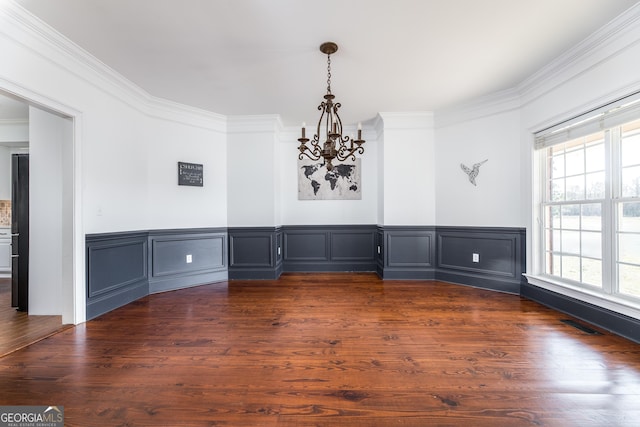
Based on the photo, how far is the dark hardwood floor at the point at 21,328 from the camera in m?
2.31

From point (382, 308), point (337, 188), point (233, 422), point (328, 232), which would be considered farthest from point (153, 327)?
point (337, 188)

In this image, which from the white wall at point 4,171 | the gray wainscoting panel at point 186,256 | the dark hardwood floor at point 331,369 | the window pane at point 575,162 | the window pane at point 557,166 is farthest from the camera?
the white wall at point 4,171

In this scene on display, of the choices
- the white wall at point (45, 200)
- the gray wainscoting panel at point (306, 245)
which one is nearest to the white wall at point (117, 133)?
the white wall at point (45, 200)

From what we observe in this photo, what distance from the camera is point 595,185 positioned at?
8.98 ft

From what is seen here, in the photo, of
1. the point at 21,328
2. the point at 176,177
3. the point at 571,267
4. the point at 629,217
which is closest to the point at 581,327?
the point at 571,267

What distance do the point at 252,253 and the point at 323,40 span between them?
11.0ft

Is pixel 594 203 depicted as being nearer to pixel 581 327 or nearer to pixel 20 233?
pixel 581 327

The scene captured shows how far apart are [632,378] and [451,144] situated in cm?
337

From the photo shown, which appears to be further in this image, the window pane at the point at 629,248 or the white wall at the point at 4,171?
the white wall at the point at 4,171

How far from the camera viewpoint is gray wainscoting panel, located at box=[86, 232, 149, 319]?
2.93 meters

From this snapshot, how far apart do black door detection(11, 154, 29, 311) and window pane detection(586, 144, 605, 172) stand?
6281 mm

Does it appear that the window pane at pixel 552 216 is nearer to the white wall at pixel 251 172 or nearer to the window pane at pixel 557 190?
the window pane at pixel 557 190

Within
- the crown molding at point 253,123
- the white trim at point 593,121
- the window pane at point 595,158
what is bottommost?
the window pane at point 595,158

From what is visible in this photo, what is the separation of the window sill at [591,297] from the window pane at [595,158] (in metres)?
1.27
